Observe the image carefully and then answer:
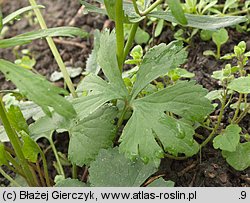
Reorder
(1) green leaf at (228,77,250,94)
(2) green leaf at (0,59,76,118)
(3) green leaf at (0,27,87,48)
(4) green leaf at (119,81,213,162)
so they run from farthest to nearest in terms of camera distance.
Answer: (1) green leaf at (228,77,250,94) < (4) green leaf at (119,81,213,162) < (3) green leaf at (0,27,87,48) < (2) green leaf at (0,59,76,118)

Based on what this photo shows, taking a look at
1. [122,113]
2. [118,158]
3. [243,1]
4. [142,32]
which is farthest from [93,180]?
[243,1]

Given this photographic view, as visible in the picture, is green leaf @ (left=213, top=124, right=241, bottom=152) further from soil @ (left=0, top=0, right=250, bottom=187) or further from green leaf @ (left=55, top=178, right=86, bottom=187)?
green leaf @ (left=55, top=178, right=86, bottom=187)

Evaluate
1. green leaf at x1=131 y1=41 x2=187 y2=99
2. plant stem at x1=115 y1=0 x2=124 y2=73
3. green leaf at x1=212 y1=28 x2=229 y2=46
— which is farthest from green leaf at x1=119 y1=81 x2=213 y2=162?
green leaf at x1=212 y1=28 x2=229 y2=46

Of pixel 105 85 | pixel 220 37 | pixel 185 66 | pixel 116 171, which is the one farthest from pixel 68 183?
pixel 220 37

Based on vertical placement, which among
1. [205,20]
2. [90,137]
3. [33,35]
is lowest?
[90,137]

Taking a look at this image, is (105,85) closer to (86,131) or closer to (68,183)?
(86,131)
